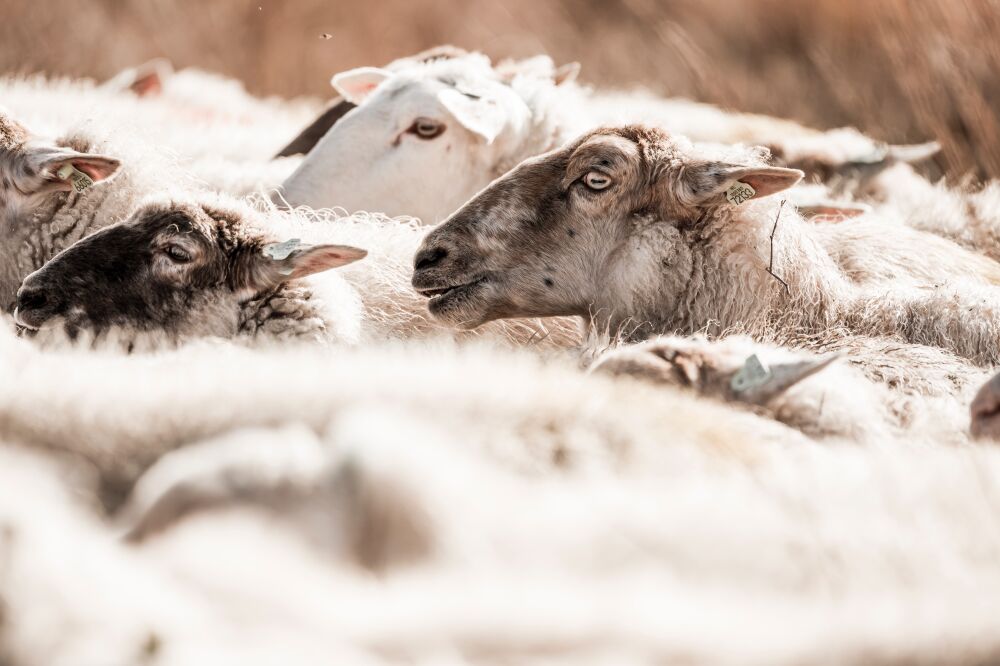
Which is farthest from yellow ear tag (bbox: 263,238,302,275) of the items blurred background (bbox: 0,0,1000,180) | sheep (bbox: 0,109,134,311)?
blurred background (bbox: 0,0,1000,180)

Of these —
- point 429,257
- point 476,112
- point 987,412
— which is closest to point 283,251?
point 429,257

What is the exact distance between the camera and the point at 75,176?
4797 mm

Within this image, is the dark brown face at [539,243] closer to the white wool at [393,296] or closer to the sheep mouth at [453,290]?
the sheep mouth at [453,290]

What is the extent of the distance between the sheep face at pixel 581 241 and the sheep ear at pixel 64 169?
1.26 m

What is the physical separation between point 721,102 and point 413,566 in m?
6.08

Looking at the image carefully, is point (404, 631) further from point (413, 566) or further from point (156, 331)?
point (156, 331)

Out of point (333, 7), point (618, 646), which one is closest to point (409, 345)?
point (618, 646)

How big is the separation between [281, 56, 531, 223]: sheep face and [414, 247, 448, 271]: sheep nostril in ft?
4.72

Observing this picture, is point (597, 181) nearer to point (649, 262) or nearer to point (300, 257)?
point (649, 262)

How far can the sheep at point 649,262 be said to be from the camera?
419 cm

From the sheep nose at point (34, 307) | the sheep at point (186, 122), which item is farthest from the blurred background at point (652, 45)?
the sheep nose at point (34, 307)

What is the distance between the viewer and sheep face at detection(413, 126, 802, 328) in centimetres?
420

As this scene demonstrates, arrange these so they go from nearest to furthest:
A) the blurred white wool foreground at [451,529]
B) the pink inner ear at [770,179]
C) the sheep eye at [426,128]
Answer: the blurred white wool foreground at [451,529]
the pink inner ear at [770,179]
the sheep eye at [426,128]

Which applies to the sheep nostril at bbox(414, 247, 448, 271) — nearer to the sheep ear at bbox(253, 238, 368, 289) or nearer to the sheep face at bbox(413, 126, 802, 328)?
the sheep face at bbox(413, 126, 802, 328)
